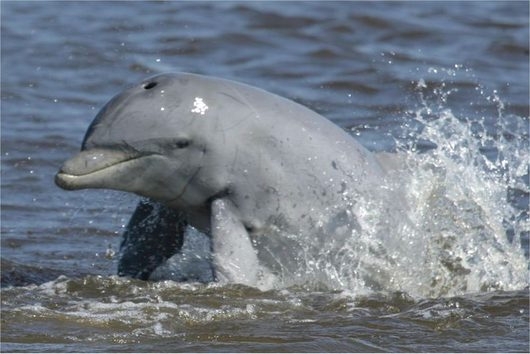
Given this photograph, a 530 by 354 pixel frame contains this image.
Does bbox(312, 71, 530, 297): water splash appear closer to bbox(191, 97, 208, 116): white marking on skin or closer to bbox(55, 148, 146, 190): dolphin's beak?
bbox(191, 97, 208, 116): white marking on skin

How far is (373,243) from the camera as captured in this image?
11.2 m

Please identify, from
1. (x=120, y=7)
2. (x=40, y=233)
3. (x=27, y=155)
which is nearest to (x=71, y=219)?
(x=40, y=233)

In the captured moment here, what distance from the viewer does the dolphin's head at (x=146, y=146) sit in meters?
10.4

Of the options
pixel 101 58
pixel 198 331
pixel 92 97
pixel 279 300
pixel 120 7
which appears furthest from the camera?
pixel 120 7

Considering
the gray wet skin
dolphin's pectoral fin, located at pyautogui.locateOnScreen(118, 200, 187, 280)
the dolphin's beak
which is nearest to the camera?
the dolphin's beak

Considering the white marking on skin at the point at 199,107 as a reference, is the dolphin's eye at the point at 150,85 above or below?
above

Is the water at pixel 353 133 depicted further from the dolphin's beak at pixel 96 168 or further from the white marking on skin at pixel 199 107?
the white marking on skin at pixel 199 107

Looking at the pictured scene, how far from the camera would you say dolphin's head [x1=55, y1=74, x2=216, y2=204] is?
10438mm

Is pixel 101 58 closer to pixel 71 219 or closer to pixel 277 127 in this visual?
pixel 71 219

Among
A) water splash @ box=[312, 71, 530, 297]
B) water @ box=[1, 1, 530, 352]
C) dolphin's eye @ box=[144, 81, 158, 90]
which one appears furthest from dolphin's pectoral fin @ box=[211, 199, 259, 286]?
dolphin's eye @ box=[144, 81, 158, 90]

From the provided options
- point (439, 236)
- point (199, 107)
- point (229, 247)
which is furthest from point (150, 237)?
point (439, 236)

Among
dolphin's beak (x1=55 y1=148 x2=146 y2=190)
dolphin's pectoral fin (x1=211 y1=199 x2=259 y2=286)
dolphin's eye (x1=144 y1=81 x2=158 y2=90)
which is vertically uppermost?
dolphin's eye (x1=144 y1=81 x2=158 y2=90)

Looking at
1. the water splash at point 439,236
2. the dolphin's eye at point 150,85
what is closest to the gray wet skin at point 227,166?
the dolphin's eye at point 150,85

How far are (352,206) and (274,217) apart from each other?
1.96ft
